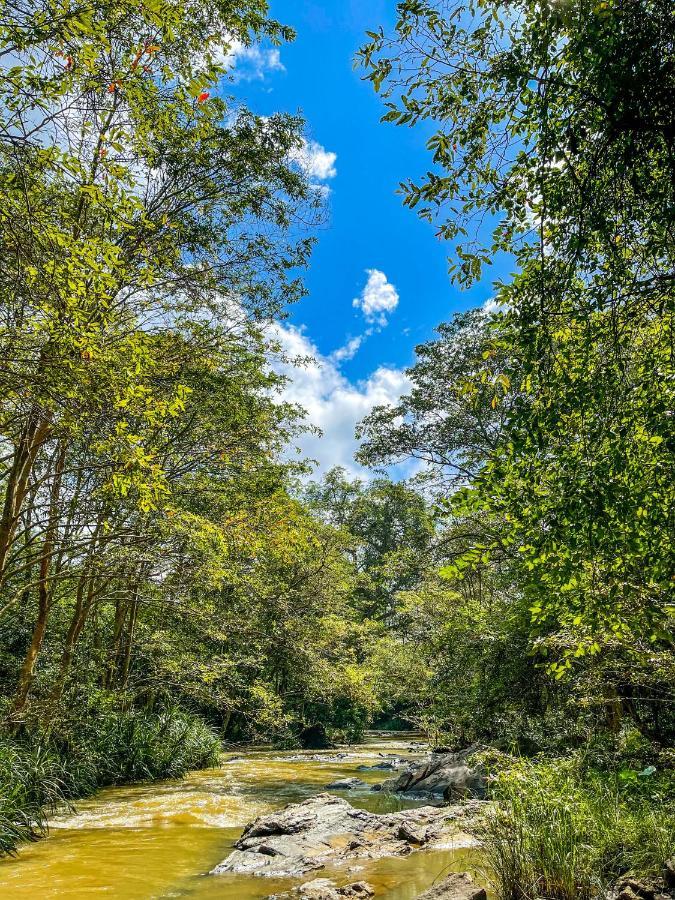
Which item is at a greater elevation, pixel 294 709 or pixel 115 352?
pixel 115 352

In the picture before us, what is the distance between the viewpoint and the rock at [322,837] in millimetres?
7488

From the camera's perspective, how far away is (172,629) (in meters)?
16.5

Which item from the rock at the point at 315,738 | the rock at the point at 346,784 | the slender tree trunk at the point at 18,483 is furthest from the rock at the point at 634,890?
the rock at the point at 315,738

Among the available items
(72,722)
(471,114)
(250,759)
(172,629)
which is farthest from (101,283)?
(250,759)

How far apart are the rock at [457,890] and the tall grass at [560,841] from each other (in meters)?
0.22

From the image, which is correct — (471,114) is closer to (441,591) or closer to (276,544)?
(276,544)

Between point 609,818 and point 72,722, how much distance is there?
1074 centimetres

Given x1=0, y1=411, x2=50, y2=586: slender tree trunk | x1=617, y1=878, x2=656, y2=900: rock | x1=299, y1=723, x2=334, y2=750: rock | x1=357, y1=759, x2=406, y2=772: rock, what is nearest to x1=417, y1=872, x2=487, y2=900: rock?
x1=617, y1=878, x2=656, y2=900: rock

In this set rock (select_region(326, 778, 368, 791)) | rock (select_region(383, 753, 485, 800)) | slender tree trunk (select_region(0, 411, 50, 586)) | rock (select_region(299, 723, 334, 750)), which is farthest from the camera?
rock (select_region(299, 723, 334, 750))

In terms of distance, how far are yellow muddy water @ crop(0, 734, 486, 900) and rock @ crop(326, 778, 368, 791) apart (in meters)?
0.36

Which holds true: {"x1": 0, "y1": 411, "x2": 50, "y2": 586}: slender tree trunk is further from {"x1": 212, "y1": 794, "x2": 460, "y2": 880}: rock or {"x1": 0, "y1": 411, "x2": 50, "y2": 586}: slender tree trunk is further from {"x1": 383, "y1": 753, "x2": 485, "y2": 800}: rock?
{"x1": 383, "y1": 753, "x2": 485, "y2": 800}: rock

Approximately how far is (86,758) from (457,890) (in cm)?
1038

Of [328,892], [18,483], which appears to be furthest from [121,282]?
[328,892]

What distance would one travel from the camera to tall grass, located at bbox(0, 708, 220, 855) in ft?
27.8
